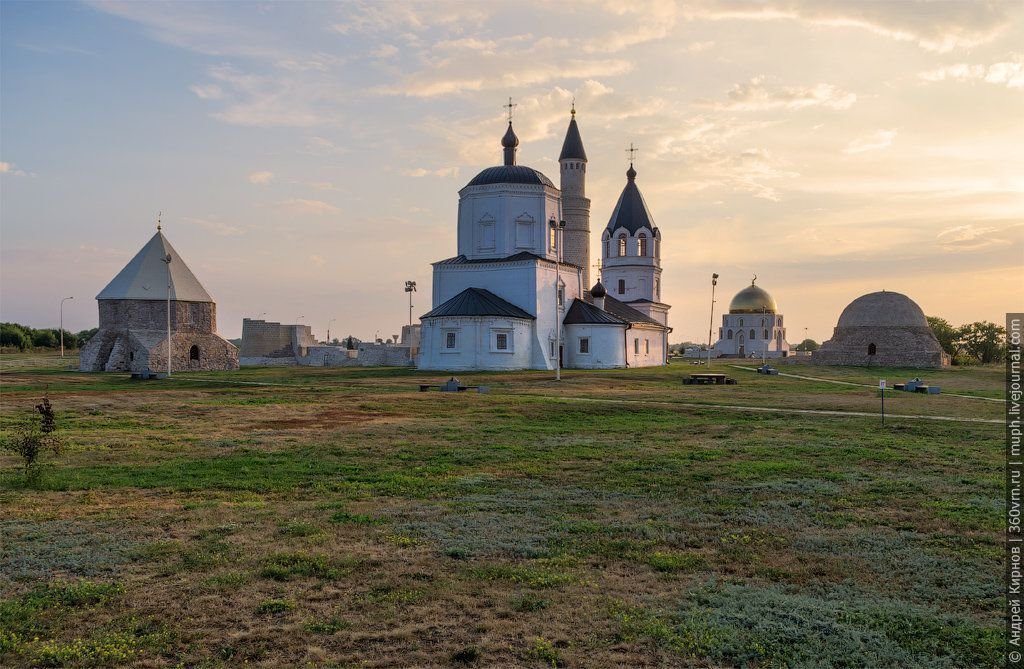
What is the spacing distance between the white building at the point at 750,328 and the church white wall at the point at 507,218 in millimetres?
50871

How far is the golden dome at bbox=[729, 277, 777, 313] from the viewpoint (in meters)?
97.4

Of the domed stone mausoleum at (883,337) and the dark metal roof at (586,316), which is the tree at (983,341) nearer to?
the domed stone mausoleum at (883,337)

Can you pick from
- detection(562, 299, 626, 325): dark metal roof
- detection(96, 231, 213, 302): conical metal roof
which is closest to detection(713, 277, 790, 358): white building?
detection(562, 299, 626, 325): dark metal roof

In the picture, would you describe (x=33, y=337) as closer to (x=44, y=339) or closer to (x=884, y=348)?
(x=44, y=339)

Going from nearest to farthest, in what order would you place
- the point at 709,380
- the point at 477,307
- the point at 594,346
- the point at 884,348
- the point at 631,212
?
the point at 709,380
the point at 477,307
the point at 594,346
the point at 884,348
the point at 631,212

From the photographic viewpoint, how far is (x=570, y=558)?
808 cm

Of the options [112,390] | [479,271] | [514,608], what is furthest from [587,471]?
[479,271]

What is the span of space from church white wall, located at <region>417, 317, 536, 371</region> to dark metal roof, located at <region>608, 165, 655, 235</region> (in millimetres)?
25834

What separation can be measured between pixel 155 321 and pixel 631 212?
4122 centimetres

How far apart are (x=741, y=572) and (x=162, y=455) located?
38.1ft

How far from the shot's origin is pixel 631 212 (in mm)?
69625

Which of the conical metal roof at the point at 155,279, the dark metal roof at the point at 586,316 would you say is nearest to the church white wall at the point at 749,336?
the dark metal roof at the point at 586,316

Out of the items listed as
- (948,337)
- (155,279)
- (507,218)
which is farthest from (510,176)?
(948,337)

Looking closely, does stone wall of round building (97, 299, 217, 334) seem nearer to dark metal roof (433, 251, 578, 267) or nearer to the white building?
dark metal roof (433, 251, 578, 267)
